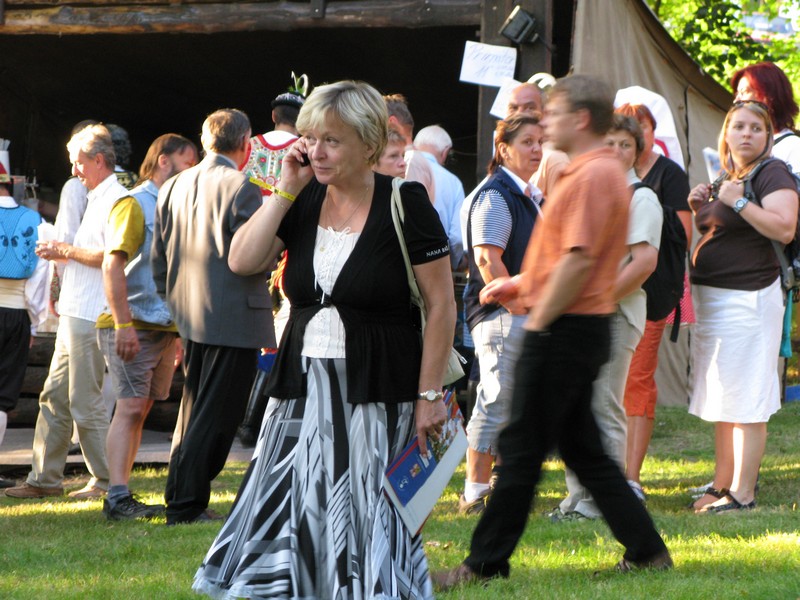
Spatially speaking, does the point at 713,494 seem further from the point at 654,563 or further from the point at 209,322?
the point at 209,322

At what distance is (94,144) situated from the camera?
20.8ft

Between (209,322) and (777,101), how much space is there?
3343 millimetres

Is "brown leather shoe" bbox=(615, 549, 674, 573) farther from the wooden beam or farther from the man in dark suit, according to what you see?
the wooden beam

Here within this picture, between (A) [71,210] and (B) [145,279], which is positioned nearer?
(B) [145,279]

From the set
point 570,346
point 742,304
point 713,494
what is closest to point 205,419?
point 570,346

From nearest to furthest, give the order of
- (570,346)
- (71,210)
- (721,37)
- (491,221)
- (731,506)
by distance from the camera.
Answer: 1. (570,346)
2. (491,221)
3. (731,506)
4. (71,210)
5. (721,37)

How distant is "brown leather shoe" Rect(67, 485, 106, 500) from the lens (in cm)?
645

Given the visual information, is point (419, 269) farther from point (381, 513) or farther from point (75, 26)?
point (75, 26)

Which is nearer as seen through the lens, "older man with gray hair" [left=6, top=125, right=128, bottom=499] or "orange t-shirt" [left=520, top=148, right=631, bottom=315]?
"orange t-shirt" [left=520, top=148, right=631, bottom=315]

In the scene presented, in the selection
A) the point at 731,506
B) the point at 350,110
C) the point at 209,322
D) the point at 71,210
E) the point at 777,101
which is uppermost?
the point at 777,101

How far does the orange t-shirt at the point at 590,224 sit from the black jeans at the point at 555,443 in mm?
97

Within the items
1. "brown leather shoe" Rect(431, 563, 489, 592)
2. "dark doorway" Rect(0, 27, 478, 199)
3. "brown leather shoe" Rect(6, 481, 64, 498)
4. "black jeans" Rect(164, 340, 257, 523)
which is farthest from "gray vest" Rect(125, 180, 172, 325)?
"dark doorway" Rect(0, 27, 478, 199)

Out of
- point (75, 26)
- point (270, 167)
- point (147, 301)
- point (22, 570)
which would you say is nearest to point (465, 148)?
point (75, 26)

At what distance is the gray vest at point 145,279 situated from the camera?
5.90 metres
